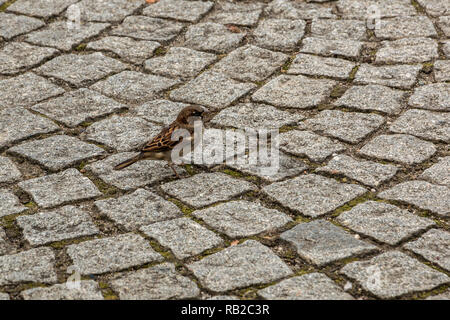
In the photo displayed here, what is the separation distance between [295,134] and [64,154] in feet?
6.42

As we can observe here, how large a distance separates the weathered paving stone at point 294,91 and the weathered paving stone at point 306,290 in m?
2.42

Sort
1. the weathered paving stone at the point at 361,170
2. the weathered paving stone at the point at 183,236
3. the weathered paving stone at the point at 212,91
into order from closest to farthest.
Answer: the weathered paving stone at the point at 183,236 < the weathered paving stone at the point at 361,170 < the weathered paving stone at the point at 212,91

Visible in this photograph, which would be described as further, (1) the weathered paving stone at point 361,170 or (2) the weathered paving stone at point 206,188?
(1) the weathered paving stone at point 361,170

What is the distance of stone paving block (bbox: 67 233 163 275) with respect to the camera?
4324 millimetres

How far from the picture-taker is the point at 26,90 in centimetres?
666

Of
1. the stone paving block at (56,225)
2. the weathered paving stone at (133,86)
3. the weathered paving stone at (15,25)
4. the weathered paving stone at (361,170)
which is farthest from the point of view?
the weathered paving stone at (15,25)

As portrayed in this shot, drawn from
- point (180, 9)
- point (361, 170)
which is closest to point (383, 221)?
point (361, 170)

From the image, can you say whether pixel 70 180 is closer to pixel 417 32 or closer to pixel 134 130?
pixel 134 130

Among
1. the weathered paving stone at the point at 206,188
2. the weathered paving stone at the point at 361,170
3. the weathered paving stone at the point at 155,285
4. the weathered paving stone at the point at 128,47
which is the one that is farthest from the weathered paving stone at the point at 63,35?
the weathered paving stone at the point at 155,285

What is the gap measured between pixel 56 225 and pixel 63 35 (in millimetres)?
3434

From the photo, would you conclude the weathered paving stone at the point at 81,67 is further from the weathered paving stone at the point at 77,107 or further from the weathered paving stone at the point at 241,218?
the weathered paving stone at the point at 241,218

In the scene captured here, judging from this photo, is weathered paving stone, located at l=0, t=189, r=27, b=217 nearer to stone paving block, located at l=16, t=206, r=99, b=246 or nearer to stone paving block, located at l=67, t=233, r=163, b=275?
stone paving block, located at l=16, t=206, r=99, b=246

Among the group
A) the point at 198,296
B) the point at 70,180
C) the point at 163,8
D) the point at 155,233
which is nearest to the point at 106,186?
the point at 70,180

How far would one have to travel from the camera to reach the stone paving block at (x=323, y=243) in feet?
14.4
